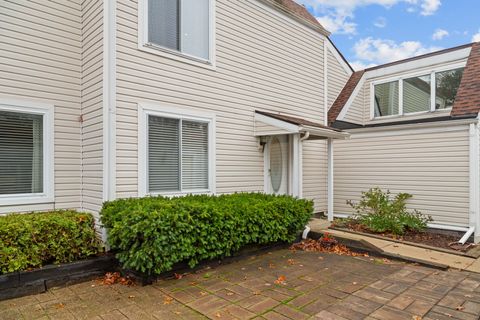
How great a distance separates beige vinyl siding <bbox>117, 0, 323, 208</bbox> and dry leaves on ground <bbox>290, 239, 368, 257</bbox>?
1.67m

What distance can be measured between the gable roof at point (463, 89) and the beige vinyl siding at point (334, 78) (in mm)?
144

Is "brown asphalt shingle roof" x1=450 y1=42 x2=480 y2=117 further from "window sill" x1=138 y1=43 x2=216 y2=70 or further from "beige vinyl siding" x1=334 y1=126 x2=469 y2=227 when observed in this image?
"window sill" x1=138 y1=43 x2=216 y2=70

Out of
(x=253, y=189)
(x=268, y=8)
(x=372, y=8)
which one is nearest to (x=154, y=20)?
(x=268, y=8)

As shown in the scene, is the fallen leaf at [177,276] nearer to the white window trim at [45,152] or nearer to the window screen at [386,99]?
the white window trim at [45,152]

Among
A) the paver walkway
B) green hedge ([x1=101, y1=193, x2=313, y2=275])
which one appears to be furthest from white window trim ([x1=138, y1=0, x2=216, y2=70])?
the paver walkway

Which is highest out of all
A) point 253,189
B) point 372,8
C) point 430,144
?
point 372,8

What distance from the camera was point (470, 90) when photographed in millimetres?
7980

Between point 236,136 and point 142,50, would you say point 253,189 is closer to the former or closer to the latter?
point 236,136

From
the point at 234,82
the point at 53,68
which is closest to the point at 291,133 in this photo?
the point at 234,82

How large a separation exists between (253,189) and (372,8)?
11.6 m

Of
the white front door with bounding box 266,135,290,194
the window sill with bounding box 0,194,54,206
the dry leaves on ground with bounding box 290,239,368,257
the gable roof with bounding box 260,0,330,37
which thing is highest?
the gable roof with bounding box 260,0,330,37

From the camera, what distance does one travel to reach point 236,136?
7.07 meters

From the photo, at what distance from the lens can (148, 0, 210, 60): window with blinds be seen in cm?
578

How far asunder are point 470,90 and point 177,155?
737cm
